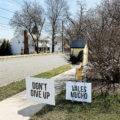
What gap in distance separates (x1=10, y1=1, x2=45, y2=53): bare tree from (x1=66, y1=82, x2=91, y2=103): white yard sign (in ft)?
107

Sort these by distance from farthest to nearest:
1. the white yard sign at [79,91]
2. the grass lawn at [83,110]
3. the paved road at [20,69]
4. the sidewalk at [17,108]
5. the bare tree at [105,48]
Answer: the paved road at [20,69]
the bare tree at [105,48]
the white yard sign at [79,91]
the sidewalk at [17,108]
the grass lawn at [83,110]

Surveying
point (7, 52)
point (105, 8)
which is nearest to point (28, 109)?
point (105, 8)

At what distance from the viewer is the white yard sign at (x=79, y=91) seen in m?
3.56

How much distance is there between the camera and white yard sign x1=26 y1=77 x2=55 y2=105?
3.33 metres

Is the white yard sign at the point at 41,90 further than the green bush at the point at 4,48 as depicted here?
No

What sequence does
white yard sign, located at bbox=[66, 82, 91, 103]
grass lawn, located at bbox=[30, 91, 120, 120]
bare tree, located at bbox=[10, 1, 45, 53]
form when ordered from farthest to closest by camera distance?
bare tree, located at bbox=[10, 1, 45, 53] < white yard sign, located at bbox=[66, 82, 91, 103] < grass lawn, located at bbox=[30, 91, 120, 120]

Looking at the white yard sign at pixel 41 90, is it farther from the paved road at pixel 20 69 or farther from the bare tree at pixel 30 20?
the bare tree at pixel 30 20

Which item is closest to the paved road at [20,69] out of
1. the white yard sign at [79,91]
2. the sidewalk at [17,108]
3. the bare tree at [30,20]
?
the sidewalk at [17,108]

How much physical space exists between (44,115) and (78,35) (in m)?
3.32

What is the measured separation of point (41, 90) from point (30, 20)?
3520 centimetres

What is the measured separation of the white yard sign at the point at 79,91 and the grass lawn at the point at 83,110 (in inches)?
7.0

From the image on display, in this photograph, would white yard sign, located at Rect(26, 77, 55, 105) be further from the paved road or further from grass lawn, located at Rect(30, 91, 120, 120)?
the paved road

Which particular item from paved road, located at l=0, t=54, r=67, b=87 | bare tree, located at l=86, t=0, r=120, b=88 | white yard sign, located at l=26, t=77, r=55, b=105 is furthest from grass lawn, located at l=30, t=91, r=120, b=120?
paved road, located at l=0, t=54, r=67, b=87

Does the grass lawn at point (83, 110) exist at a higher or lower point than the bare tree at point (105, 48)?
lower
